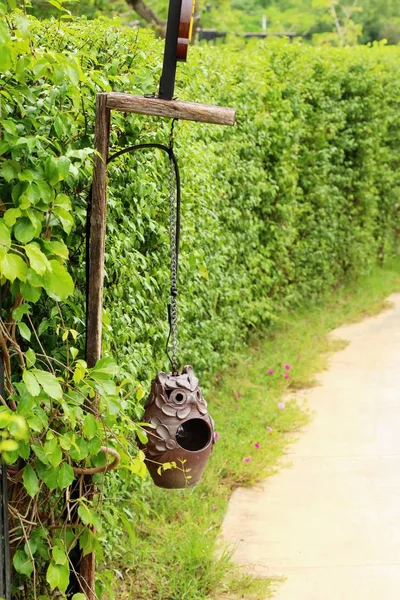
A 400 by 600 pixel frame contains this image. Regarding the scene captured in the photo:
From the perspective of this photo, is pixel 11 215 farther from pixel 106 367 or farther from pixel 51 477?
pixel 51 477

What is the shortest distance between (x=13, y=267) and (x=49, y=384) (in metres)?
0.39

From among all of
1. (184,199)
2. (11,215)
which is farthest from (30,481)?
(184,199)

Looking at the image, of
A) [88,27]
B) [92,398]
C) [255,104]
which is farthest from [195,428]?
[255,104]

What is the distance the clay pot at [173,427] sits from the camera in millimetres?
3354

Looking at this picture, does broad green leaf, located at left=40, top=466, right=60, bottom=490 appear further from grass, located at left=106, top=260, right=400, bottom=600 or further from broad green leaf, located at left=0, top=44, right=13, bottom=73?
broad green leaf, located at left=0, top=44, right=13, bottom=73

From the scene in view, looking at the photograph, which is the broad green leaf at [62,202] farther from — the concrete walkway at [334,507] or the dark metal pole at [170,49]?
the concrete walkway at [334,507]

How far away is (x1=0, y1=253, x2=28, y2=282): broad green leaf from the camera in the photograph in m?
2.35

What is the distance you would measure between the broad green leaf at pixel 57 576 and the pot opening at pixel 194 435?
2.68 ft

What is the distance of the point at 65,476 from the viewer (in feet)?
8.93

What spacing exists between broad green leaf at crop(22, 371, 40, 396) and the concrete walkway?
6.21 ft

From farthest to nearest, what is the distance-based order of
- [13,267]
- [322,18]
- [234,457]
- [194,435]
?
[322,18] < [234,457] < [194,435] < [13,267]

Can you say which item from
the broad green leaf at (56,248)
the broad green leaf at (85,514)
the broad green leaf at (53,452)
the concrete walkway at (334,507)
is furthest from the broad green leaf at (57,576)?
the concrete walkway at (334,507)

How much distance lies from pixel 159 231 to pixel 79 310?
1034 millimetres

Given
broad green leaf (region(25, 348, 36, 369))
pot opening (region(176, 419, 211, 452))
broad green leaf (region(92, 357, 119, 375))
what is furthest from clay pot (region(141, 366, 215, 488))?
broad green leaf (region(25, 348, 36, 369))
